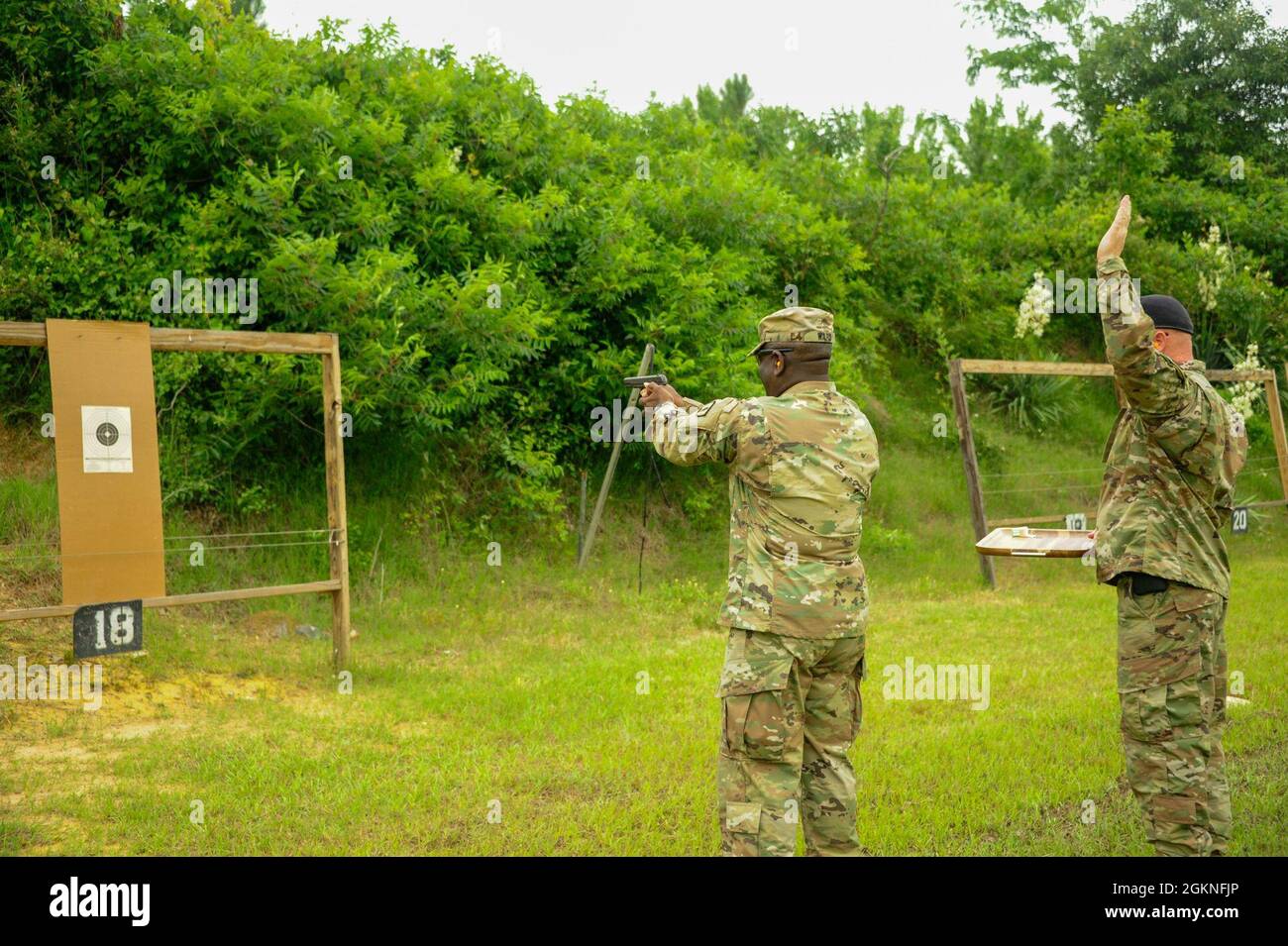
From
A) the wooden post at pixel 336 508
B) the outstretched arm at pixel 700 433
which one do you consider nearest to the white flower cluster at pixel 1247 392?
the wooden post at pixel 336 508

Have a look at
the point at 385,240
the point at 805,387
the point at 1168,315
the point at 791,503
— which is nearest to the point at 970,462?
the point at 385,240

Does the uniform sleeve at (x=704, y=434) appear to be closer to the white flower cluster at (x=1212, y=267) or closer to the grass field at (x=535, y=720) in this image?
the grass field at (x=535, y=720)

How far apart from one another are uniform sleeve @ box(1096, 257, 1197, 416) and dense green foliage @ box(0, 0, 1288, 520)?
698 centimetres

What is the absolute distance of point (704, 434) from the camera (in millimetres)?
4145

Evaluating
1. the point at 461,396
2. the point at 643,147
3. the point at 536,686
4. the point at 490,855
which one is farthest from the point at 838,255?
the point at 490,855

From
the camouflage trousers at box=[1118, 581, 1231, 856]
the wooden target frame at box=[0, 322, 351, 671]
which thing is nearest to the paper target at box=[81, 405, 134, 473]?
the wooden target frame at box=[0, 322, 351, 671]

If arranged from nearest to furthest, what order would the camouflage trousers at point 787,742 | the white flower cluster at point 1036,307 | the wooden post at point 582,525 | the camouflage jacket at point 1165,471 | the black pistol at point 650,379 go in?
the camouflage trousers at point 787,742 < the camouflage jacket at point 1165,471 < the black pistol at point 650,379 < the wooden post at point 582,525 < the white flower cluster at point 1036,307

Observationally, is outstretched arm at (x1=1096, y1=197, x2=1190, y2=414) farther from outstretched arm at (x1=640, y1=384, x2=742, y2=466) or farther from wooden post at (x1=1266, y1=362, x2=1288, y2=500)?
wooden post at (x1=1266, y1=362, x2=1288, y2=500)

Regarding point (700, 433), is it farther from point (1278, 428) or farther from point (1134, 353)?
point (1278, 428)

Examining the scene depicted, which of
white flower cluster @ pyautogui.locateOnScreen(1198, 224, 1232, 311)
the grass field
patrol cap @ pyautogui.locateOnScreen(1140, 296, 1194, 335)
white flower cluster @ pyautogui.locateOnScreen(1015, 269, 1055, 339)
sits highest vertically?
white flower cluster @ pyautogui.locateOnScreen(1198, 224, 1232, 311)

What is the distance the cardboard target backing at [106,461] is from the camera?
272 inches

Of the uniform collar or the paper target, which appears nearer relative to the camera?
the uniform collar

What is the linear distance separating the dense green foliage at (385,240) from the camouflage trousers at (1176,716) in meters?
7.12

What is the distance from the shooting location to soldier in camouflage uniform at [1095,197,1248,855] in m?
4.36
